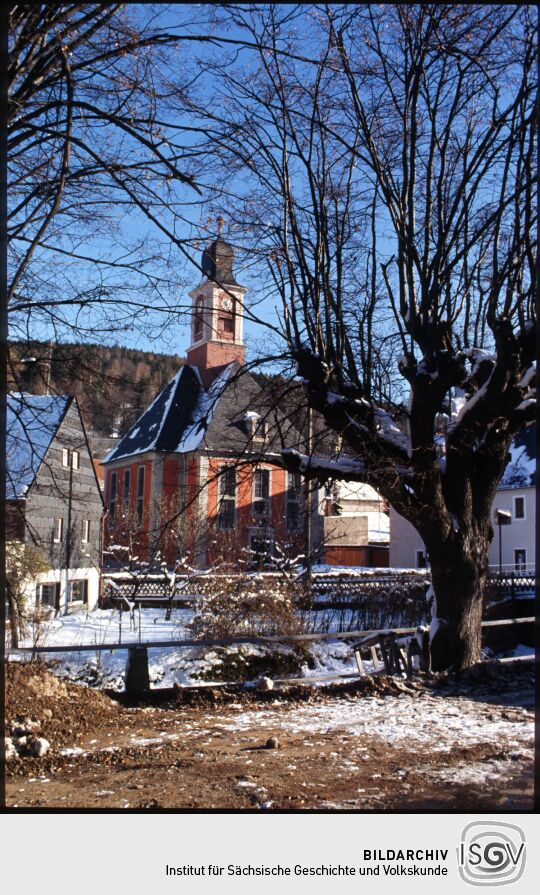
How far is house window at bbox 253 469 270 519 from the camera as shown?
13.6 metres

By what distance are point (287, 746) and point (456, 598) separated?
400 centimetres

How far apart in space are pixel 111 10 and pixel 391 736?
227 inches

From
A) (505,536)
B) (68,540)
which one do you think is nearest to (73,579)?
(68,540)

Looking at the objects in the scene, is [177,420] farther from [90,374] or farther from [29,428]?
[90,374]

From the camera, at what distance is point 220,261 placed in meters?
6.83

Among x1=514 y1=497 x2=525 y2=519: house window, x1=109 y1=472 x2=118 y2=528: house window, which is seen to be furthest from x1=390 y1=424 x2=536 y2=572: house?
x1=109 y1=472 x2=118 y2=528: house window

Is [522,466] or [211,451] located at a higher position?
[522,466]

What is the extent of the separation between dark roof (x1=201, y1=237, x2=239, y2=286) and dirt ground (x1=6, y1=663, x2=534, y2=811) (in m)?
3.91

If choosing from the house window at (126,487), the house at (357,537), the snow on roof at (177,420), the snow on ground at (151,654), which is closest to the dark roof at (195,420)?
the snow on roof at (177,420)

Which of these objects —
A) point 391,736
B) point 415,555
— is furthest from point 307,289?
point 415,555

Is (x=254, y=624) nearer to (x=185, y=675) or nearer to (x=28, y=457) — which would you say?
(x=185, y=675)

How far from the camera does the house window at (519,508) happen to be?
60.2 ft

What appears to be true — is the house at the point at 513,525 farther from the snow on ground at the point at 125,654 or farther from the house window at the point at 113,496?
the house window at the point at 113,496

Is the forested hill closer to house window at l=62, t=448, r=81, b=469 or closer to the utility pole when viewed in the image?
house window at l=62, t=448, r=81, b=469
